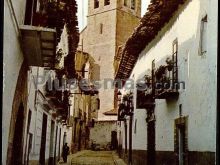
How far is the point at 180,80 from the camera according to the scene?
11414mm

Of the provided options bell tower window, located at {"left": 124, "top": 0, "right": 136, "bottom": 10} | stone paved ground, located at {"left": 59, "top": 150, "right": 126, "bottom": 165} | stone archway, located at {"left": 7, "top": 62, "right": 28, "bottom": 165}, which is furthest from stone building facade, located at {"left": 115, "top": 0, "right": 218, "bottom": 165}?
bell tower window, located at {"left": 124, "top": 0, "right": 136, "bottom": 10}

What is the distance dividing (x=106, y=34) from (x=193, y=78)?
36.1 meters

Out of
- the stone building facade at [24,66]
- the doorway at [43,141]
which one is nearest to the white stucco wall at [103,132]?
the doorway at [43,141]

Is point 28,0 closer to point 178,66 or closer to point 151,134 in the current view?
point 178,66

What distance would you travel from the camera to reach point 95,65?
1822 inches

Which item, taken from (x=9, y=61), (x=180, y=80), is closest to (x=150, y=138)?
(x=180, y=80)

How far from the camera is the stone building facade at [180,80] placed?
8688mm

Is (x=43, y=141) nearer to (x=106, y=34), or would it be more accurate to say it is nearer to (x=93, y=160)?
(x=93, y=160)

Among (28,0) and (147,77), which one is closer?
(28,0)

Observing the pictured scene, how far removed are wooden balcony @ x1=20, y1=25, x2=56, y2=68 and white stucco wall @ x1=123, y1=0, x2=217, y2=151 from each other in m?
3.06

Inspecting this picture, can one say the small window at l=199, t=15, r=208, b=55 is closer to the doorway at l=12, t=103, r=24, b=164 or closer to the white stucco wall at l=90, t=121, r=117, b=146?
the doorway at l=12, t=103, r=24, b=164

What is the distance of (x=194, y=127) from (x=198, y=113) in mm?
425

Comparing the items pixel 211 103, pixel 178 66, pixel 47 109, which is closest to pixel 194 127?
pixel 211 103

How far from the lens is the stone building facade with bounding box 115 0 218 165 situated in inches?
342
